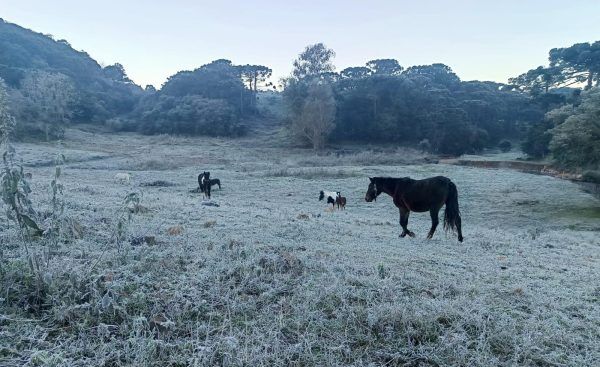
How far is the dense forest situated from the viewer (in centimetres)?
5844

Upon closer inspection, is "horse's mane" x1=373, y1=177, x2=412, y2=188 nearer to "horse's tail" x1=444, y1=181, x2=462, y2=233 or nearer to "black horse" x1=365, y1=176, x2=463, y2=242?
"black horse" x1=365, y1=176, x2=463, y2=242

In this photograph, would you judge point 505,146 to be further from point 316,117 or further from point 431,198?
point 431,198

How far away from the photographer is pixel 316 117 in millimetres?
58438

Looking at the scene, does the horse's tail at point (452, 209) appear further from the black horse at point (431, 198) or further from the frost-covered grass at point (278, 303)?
the frost-covered grass at point (278, 303)

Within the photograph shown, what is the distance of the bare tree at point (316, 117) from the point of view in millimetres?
58688

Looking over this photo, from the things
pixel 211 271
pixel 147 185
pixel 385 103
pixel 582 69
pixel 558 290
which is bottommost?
pixel 147 185

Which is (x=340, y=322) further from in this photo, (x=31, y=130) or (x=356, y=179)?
(x=31, y=130)

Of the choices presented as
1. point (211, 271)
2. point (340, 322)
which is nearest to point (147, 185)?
point (211, 271)

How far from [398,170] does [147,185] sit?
23.8 meters

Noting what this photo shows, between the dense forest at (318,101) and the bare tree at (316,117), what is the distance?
0.17m

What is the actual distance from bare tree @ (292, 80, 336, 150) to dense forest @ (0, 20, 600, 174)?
0.17 metres

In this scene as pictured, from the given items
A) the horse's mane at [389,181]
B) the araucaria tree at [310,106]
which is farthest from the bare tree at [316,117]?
the horse's mane at [389,181]

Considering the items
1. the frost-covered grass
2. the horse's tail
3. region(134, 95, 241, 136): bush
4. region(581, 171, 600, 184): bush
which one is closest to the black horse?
the horse's tail

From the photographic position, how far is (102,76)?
94.6 m
